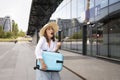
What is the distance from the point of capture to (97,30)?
23.5 metres

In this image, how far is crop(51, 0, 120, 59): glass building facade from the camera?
19.5m

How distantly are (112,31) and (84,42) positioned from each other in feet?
25.4

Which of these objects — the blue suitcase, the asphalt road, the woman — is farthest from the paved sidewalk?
the blue suitcase

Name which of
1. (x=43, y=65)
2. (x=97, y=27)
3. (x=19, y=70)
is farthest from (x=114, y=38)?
(x=43, y=65)

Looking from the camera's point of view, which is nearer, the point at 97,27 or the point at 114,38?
the point at 114,38

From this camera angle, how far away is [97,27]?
23484 millimetres

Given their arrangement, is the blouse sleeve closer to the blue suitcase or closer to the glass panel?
the blue suitcase

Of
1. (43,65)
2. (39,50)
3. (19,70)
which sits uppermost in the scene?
(39,50)

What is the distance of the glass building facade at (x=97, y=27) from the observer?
19.5 meters

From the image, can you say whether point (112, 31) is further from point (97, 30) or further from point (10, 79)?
point (10, 79)

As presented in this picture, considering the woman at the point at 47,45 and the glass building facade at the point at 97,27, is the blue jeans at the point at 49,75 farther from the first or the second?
the glass building facade at the point at 97,27

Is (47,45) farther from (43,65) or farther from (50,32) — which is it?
(43,65)

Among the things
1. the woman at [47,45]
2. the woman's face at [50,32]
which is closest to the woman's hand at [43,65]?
the woman at [47,45]

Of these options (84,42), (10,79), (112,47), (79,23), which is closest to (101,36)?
(112,47)
